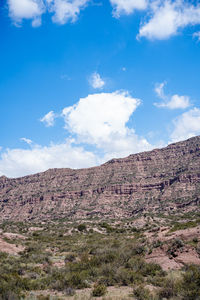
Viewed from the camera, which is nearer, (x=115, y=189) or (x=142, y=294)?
(x=142, y=294)

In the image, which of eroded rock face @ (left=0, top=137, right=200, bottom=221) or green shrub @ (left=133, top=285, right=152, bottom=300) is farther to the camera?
eroded rock face @ (left=0, top=137, right=200, bottom=221)

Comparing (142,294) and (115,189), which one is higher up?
(115,189)

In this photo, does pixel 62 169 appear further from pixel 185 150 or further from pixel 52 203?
pixel 185 150

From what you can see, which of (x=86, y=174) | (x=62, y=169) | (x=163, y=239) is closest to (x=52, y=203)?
(x=86, y=174)

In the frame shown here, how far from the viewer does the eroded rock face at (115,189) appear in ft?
312

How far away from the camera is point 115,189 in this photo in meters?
114

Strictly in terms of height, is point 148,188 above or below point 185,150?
below

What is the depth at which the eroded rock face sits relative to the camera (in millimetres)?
95062

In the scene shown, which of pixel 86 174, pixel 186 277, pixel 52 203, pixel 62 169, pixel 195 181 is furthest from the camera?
pixel 62 169

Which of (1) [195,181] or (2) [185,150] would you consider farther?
(2) [185,150]

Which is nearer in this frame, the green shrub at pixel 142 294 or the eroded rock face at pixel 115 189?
the green shrub at pixel 142 294

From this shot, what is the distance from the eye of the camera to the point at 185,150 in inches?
4887

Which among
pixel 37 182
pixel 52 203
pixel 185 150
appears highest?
pixel 185 150

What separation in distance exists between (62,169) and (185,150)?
76.7m
